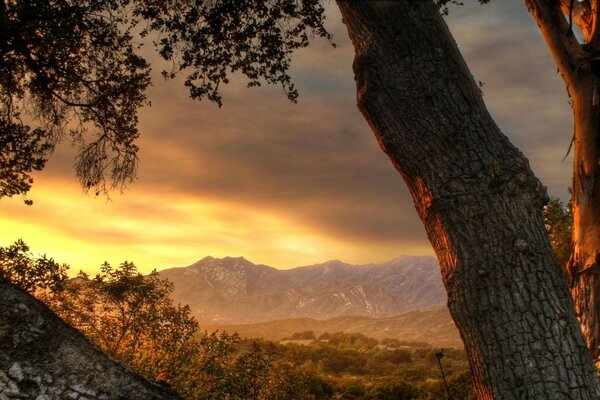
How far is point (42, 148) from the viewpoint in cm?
919

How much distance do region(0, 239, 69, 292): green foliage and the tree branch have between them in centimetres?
973

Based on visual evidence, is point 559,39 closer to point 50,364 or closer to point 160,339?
point 50,364

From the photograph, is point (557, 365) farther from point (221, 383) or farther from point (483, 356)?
point (221, 383)

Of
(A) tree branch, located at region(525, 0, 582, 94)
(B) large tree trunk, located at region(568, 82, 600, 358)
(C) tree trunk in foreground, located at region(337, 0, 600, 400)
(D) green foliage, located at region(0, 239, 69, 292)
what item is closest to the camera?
(C) tree trunk in foreground, located at region(337, 0, 600, 400)

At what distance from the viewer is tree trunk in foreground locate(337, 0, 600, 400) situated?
2564mm

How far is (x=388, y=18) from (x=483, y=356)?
7.05 ft

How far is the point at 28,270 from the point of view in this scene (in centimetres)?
646

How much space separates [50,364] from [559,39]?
10.2m

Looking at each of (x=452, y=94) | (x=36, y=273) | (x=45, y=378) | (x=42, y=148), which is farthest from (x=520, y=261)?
(x=42, y=148)

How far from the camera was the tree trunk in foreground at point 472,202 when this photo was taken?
2.56 meters

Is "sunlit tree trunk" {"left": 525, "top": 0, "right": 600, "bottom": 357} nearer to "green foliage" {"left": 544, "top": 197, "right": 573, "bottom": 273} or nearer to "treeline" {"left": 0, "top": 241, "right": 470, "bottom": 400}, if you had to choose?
"treeline" {"left": 0, "top": 241, "right": 470, "bottom": 400}

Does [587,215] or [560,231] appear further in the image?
[560,231]

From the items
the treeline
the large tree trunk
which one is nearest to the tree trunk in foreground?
the large tree trunk

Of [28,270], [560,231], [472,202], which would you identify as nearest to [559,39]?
[472,202]
